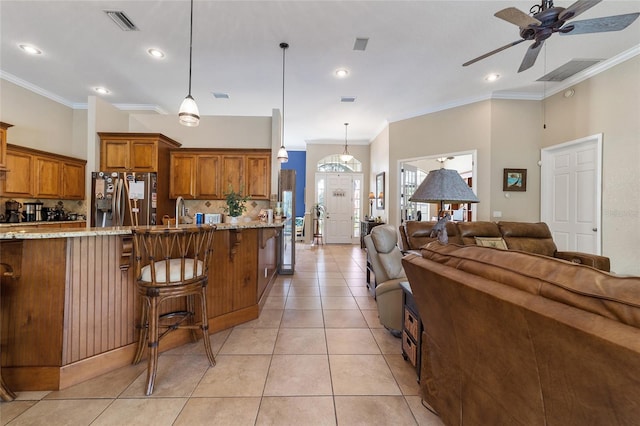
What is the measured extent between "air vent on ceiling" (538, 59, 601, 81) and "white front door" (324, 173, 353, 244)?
5.21 meters

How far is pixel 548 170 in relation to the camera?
4578mm

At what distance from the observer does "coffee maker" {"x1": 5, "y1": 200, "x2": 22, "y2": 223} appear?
13.4 ft

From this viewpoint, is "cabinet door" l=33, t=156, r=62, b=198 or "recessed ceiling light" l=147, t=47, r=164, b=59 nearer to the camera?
"recessed ceiling light" l=147, t=47, r=164, b=59

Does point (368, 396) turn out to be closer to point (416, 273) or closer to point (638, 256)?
point (416, 273)

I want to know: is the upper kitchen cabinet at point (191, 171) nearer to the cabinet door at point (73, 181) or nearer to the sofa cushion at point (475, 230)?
the cabinet door at point (73, 181)

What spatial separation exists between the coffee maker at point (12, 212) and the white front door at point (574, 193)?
886cm

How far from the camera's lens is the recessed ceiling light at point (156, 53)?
11.3 ft

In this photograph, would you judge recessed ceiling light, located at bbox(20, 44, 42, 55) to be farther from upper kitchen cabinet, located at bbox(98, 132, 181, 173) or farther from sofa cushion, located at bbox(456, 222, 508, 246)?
sofa cushion, located at bbox(456, 222, 508, 246)

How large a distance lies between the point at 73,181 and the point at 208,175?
2.74 meters

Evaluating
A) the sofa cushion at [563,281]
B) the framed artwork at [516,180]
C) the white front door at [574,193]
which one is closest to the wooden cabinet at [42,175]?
the sofa cushion at [563,281]

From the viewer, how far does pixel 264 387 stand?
172 centimetres

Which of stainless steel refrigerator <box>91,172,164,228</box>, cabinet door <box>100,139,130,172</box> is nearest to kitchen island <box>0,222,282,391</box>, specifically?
stainless steel refrigerator <box>91,172,164,228</box>

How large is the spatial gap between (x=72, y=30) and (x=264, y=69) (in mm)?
2276

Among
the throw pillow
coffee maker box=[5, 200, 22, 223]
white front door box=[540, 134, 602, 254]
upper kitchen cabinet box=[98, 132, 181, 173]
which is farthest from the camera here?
upper kitchen cabinet box=[98, 132, 181, 173]
